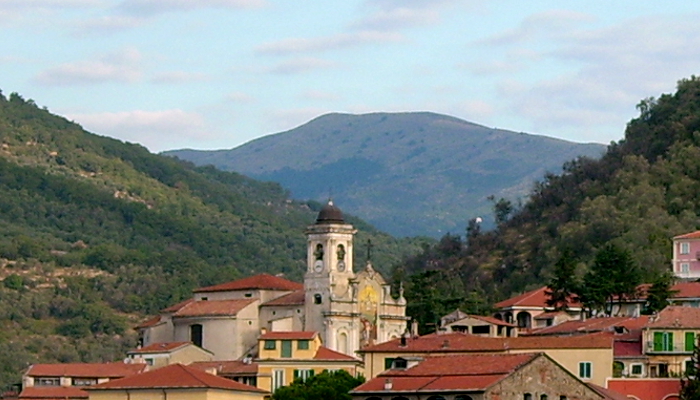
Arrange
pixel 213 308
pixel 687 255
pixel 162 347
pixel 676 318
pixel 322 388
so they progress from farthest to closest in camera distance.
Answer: pixel 687 255 < pixel 213 308 < pixel 162 347 < pixel 676 318 < pixel 322 388

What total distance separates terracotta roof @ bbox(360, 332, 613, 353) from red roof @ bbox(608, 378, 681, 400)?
61.1 inches

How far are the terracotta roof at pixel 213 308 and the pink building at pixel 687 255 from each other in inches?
967

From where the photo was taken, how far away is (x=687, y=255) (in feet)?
379

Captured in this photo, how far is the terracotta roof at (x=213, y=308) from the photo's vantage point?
104m

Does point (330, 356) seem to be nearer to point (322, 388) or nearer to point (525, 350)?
point (322, 388)

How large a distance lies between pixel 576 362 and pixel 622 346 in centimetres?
429

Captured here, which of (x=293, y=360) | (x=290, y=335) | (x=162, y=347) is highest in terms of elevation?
(x=290, y=335)

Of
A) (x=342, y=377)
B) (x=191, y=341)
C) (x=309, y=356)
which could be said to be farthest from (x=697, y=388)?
(x=191, y=341)

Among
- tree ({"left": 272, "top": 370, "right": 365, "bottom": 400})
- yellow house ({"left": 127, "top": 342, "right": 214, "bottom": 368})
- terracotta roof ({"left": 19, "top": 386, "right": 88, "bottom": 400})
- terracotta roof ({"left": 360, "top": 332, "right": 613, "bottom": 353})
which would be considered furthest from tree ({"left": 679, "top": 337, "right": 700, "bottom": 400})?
terracotta roof ({"left": 19, "top": 386, "right": 88, "bottom": 400})

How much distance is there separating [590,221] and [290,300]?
3957 cm

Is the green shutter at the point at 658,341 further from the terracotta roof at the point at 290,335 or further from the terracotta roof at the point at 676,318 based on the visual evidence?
the terracotta roof at the point at 290,335

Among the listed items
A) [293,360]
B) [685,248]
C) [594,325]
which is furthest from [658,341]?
[685,248]

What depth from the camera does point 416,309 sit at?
110m

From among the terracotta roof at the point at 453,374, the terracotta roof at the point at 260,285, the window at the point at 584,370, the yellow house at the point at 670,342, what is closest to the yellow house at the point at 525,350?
the window at the point at 584,370
